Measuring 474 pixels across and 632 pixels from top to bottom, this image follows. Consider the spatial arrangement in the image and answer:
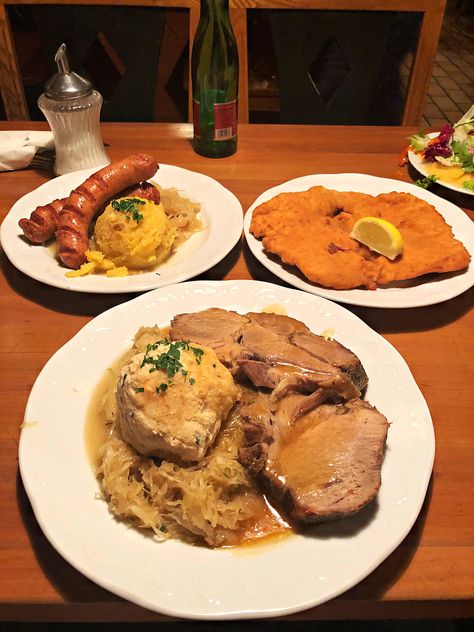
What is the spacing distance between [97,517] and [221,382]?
46cm

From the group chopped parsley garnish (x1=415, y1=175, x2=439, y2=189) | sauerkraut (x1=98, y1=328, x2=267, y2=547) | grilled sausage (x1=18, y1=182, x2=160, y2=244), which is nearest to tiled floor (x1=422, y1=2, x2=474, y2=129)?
chopped parsley garnish (x1=415, y1=175, x2=439, y2=189)

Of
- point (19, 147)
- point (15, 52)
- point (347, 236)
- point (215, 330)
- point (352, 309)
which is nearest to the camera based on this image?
point (215, 330)

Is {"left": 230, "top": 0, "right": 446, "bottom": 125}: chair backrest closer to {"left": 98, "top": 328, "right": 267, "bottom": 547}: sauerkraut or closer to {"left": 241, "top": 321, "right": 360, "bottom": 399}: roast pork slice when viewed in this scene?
{"left": 241, "top": 321, "right": 360, "bottom": 399}: roast pork slice

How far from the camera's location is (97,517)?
1.29 metres

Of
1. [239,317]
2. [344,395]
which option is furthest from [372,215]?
[344,395]

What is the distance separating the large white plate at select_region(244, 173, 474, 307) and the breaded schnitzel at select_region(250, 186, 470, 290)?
4 cm

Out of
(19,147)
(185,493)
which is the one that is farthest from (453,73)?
(185,493)

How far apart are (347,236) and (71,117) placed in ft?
4.50

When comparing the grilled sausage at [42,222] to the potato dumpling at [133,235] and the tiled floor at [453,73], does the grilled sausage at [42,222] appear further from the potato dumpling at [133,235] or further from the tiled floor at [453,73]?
the tiled floor at [453,73]

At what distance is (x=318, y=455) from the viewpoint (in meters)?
1.39

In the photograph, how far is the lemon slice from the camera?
211 centimetres

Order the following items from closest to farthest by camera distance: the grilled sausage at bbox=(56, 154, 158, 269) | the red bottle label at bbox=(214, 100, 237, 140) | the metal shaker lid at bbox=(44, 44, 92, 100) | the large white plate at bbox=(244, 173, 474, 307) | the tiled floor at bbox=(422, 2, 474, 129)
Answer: the large white plate at bbox=(244, 173, 474, 307) < the grilled sausage at bbox=(56, 154, 158, 269) < the metal shaker lid at bbox=(44, 44, 92, 100) < the red bottle label at bbox=(214, 100, 237, 140) < the tiled floor at bbox=(422, 2, 474, 129)

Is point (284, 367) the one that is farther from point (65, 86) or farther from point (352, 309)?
point (65, 86)

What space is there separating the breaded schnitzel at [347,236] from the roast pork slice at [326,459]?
26.2 inches
